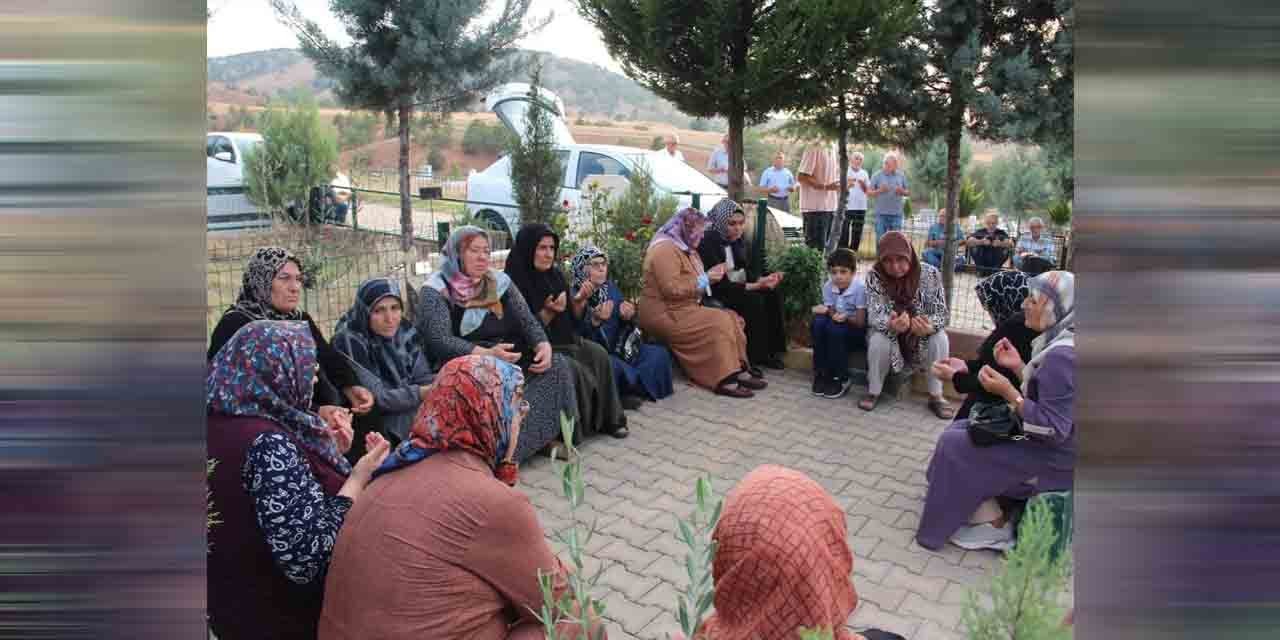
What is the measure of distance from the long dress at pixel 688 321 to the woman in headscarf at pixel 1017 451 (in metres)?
2.46

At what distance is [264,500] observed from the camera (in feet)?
8.09

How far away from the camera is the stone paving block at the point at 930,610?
3.55 metres

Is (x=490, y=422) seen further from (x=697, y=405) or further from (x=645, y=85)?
(x=645, y=85)

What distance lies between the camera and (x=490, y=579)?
224cm

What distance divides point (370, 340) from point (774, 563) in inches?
118

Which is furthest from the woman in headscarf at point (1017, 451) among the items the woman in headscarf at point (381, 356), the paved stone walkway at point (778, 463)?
the woman in headscarf at point (381, 356)

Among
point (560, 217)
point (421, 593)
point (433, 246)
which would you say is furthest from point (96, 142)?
point (433, 246)

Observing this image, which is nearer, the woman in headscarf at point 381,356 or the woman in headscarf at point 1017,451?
the woman in headscarf at point 1017,451

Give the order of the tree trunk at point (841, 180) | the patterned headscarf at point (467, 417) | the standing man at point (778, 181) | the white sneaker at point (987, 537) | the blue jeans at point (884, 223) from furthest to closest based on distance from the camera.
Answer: the standing man at point (778, 181)
the blue jeans at point (884, 223)
the tree trunk at point (841, 180)
the white sneaker at point (987, 537)
the patterned headscarf at point (467, 417)

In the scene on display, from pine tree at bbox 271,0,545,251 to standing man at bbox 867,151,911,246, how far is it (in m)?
5.77

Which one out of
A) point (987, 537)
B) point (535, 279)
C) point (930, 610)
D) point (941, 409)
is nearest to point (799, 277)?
point (941, 409)

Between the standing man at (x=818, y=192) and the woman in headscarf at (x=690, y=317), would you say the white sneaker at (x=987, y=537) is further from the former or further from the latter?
the standing man at (x=818, y=192)

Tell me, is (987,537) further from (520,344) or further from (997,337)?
(520,344)

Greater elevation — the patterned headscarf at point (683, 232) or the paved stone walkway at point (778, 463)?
the patterned headscarf at point (683, 232)
